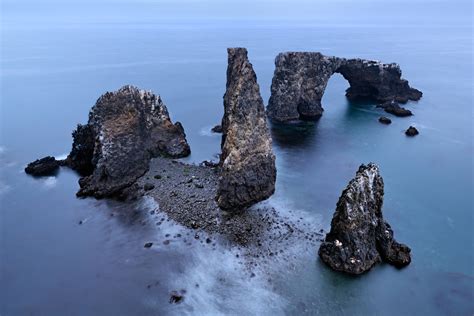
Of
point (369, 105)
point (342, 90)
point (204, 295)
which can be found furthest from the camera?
point (342, 90)

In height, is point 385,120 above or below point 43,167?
below

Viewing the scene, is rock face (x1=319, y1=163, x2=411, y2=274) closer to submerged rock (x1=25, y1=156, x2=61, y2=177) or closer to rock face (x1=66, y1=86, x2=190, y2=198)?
rock face (x1=66, y1=86, x2=190, y2=198)

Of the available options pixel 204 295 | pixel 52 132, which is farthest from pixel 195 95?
pixel 204 295

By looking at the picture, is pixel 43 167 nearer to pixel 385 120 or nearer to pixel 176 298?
pixel 176 298

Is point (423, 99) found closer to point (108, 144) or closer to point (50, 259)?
point (108, 144)

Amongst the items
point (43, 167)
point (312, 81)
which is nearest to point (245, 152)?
point (43, 167)

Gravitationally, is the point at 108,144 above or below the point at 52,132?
above

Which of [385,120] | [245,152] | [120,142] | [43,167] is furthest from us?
[385,120]

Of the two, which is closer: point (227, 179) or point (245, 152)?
point (227, 179)
